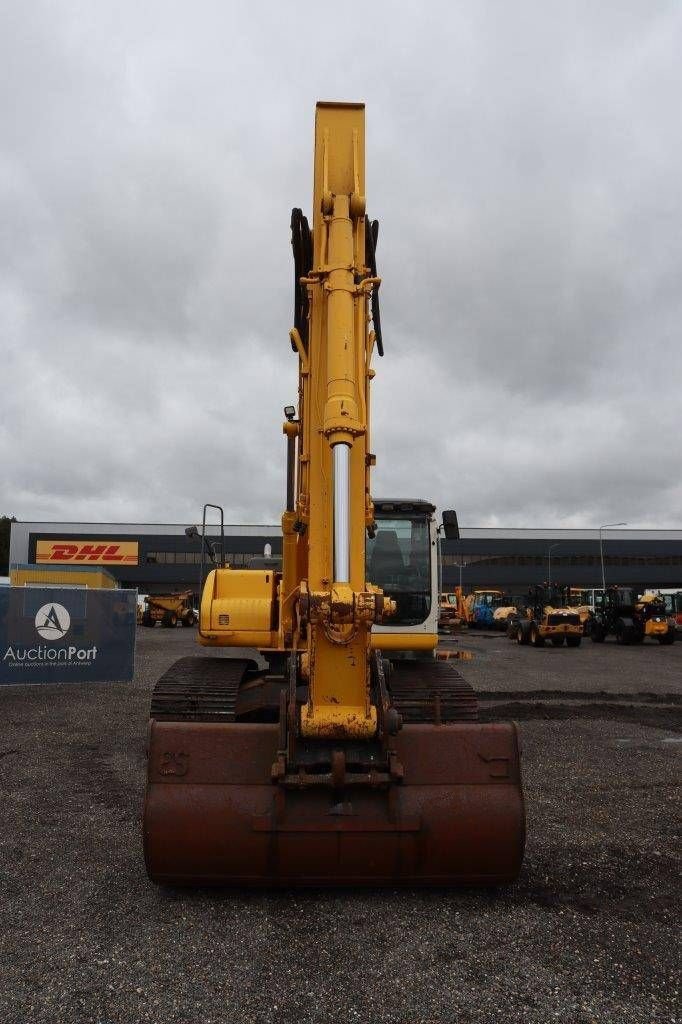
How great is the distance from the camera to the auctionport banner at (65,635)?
13.3 m

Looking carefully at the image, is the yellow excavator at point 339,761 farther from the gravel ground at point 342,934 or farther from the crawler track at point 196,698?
the crawler track at point 196,698

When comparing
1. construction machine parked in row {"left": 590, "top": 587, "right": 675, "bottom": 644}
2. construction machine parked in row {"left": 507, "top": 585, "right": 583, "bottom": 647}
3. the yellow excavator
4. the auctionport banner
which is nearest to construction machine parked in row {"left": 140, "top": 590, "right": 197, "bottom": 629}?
construction machine parked in row {"left": 507, "top": 585, "right": 583, "bottom": 647}

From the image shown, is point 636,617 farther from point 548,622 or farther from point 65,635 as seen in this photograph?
point 65,635

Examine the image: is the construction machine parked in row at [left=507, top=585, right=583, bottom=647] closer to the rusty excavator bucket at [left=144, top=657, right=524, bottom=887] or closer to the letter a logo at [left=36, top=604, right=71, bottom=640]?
the letter a logo at [left=36, top=604, right=71, bottom=640]

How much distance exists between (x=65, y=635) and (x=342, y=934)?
11456 millimetres

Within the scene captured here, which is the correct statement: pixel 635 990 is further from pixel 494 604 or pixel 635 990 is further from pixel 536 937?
pixel 494 604

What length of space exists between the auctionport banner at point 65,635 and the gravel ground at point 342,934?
747cm

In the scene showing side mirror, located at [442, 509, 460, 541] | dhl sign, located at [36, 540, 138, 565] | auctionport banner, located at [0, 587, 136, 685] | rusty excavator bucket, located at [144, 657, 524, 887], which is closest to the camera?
rusty excavator bucket, located at [144, 657, 524, 887]

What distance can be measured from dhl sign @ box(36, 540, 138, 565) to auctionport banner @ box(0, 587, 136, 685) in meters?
61.1

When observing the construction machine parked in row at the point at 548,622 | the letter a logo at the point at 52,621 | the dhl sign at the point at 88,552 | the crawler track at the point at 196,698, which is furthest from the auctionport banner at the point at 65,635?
the dhl sign at the point at 88,552

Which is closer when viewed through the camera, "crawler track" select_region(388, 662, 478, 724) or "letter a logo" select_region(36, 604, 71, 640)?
"crawler track" select_region(388, 662, 478, 724)

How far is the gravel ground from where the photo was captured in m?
3.14

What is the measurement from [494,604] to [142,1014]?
42.6m

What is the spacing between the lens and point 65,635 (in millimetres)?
13766
